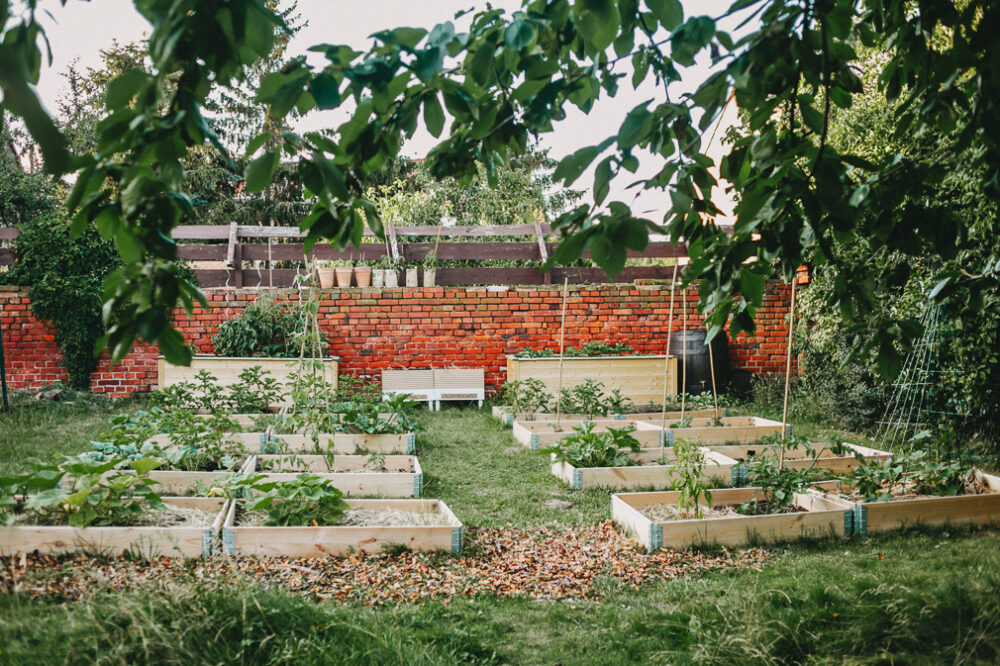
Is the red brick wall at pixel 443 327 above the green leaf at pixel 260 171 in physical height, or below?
below

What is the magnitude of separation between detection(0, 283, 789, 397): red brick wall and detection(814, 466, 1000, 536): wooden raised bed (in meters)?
4.83

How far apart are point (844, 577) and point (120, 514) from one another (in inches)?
125

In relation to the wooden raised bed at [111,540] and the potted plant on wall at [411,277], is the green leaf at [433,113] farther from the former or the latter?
the potted plant on wall at [411,277]

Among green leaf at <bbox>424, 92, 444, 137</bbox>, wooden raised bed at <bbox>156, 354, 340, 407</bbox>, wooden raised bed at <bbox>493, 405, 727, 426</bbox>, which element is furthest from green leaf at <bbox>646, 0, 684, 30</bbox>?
wooden raised bed at <bbox>156, 354, 340, 407</bbox>

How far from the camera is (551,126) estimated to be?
5.07 feet

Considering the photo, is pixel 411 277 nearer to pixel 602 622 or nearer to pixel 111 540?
pixel 111 540

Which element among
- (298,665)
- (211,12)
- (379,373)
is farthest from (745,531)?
(379,373)

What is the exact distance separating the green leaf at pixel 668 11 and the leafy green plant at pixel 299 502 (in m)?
2.57

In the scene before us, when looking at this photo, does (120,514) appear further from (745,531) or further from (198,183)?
(198,183)

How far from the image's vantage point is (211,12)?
0.95 metres

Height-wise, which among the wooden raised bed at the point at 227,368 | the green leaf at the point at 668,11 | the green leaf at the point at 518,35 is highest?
the green leaf at the point at 668,11

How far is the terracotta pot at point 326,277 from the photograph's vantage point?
8469 millimetres

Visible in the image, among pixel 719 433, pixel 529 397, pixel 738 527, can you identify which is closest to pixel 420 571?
pixel 738 527

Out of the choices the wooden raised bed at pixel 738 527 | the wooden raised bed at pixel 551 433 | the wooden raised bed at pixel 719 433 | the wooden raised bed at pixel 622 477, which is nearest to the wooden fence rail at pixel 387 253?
the wooden raised bed at pixel 551 433
